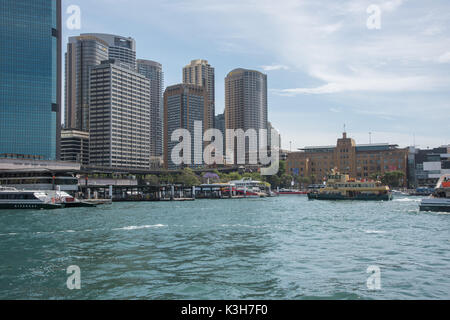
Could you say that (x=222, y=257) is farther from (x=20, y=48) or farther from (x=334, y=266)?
(x=20, y=48)

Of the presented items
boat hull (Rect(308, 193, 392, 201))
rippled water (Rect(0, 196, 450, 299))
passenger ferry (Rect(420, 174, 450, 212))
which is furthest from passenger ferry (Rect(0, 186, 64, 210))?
boat hull (Rect(308, 193, 392, 201))

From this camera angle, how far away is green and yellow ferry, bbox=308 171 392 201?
121 m

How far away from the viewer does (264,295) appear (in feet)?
58.7

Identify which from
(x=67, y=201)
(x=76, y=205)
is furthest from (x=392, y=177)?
(x=67, y=201)

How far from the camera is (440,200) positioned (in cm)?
6575

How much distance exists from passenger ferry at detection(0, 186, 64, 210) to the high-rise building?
3846 inches

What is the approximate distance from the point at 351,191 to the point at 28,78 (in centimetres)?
15019

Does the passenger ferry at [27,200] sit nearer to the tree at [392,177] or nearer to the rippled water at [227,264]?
the rippled water at [227,264]

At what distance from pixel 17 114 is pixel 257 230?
171992 mm

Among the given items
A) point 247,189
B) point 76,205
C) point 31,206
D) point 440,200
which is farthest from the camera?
point 247,189

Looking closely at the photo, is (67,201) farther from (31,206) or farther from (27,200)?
(27,200)

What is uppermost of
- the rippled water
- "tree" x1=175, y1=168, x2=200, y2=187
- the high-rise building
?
the high-rise building

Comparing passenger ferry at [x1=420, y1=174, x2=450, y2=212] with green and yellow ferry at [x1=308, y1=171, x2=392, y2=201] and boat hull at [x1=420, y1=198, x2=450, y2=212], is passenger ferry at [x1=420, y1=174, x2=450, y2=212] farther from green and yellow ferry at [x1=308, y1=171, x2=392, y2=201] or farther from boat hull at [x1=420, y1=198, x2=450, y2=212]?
green and yellow ferry at [x1=308, y1=171, x2=392, y2=201]

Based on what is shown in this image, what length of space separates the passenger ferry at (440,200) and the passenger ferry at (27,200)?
7635 cm
